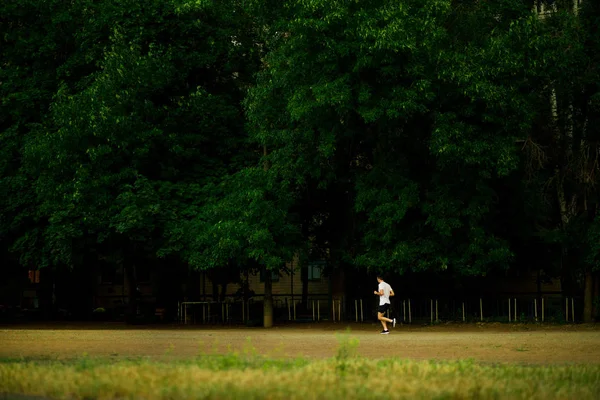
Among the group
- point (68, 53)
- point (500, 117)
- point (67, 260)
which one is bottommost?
point (67, 260)

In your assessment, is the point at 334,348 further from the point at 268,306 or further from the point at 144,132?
the point at 144,132

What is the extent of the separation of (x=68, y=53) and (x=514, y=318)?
2114cm

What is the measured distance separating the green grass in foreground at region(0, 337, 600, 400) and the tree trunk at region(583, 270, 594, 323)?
935 inches

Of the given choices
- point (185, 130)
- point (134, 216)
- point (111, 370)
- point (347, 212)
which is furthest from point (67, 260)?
point (111, 370)

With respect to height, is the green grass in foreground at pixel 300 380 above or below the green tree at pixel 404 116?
below

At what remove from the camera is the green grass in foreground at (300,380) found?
37.4 feet

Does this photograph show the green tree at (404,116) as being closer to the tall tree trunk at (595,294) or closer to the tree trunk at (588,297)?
the tree trunk at (588,297)

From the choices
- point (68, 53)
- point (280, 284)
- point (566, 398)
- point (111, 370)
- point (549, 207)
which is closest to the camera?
point (566, 398)

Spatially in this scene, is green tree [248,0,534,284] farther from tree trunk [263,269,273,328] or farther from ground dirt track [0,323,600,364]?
ground dirt track [0,323,600,364]

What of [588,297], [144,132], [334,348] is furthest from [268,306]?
[334,348]

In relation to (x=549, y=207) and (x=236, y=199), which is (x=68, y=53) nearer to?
(x=236, y=199)

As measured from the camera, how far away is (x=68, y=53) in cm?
4453

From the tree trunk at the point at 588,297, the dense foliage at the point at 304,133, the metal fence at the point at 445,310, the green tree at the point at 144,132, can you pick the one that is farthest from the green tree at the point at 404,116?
the tree trunk at the point at 588,297

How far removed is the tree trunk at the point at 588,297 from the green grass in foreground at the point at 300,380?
77.9ft
